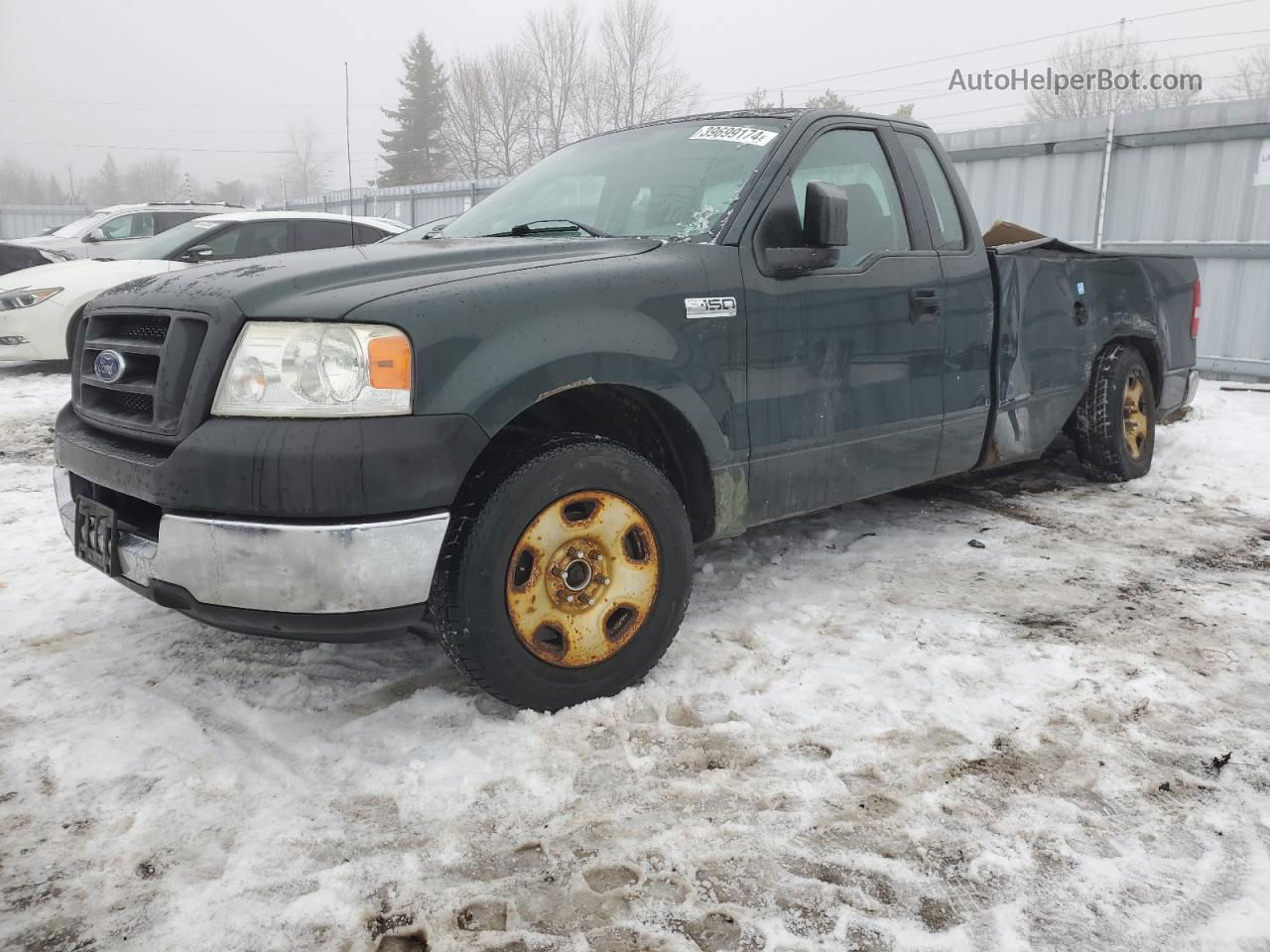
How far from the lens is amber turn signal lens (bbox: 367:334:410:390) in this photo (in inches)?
88.4

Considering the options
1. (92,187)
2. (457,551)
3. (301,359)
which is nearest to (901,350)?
(457,551)

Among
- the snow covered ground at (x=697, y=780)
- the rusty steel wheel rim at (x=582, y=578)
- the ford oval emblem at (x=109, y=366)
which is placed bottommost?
the snow covered ground at (x=697, y=780)

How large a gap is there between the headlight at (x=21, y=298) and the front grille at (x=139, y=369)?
6719mm

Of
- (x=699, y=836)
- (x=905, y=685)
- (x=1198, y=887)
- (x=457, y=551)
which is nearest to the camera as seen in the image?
(x=1198, y=887)

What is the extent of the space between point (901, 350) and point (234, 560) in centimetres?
249

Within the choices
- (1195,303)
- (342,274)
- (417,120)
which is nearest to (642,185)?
Result: (342,274)

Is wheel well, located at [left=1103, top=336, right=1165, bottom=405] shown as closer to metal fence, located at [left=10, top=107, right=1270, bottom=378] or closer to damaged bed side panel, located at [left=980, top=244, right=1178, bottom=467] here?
damaged bed side panel, located at [left=980, top=244, right=1178, bottom=467]

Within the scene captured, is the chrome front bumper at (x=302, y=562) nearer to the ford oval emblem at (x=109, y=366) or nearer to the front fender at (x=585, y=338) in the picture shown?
the front fender at (x=585, y=338)

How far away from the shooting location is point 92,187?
109125mm

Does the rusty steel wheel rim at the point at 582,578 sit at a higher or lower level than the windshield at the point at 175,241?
lower

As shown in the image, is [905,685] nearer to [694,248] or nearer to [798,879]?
[798,879]

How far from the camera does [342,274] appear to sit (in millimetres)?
2504

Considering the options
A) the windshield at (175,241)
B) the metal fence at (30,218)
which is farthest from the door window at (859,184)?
the metal fence at (30,218)

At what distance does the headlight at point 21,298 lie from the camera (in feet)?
27.5
